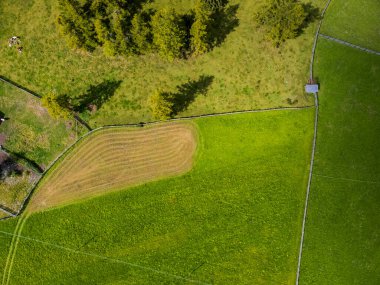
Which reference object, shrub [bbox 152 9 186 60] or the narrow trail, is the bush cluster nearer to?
shrub [bbox 152 9 186 60]

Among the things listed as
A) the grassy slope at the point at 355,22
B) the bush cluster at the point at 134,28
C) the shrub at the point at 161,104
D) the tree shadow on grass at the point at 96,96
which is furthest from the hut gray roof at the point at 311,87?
the tree shadow on grass at the point at 96,96

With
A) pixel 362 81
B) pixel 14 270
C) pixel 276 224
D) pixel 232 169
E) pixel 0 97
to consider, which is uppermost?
pixel 362 81

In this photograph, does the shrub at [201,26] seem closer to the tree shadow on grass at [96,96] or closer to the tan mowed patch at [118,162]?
the tan mowed patch at [118,162]

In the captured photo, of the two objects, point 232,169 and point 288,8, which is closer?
point 288,8

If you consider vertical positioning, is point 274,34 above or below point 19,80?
above

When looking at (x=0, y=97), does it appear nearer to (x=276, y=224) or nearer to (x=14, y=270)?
(x=14, y=270)

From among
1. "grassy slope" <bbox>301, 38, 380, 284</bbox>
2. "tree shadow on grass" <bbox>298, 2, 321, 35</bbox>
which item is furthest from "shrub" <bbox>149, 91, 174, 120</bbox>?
"tree shadow on grass" <bbox>298, 2, 321, 35</bbox>

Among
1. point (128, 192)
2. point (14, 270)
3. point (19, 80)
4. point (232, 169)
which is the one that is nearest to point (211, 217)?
point (232, 169)

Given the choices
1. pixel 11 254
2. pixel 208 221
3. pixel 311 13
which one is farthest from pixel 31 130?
pixel 311 13
